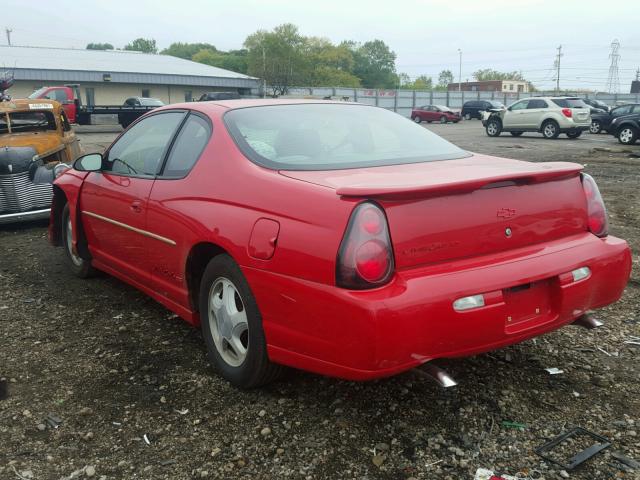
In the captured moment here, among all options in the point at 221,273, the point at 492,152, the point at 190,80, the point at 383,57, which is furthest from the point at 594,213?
the point at 383,57

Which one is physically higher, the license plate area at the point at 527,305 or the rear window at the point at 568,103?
the rear window at the point at 568,103

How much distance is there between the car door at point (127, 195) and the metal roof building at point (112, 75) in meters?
37.9

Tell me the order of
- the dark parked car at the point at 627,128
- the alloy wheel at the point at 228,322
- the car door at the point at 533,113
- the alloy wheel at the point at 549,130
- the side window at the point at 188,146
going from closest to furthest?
the alloy wheel at the point at 228,322
the side window at the point at 188,146
the dark parked car at the point at 627,128
the alloy wheel at the point at 549,130
the car door at the point at 533,113

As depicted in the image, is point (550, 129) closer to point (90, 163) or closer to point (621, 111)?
point (621, 111)

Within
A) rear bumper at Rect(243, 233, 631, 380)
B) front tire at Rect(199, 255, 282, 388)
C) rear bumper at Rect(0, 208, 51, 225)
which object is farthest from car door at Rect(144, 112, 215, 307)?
rear bumper at Rect(0, 208, 51, 225)

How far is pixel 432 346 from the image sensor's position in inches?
94.2

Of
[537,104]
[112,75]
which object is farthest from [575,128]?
[112,75]

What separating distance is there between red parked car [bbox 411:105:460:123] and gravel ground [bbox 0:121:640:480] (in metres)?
36.2

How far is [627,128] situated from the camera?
19000 mm

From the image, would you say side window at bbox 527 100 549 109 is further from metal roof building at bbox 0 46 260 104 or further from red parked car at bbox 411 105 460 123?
metal roof building at bbox 0 46 260 104

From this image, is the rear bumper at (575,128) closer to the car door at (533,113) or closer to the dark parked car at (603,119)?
the dark parked car at (603,119)

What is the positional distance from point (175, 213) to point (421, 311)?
5.27ft

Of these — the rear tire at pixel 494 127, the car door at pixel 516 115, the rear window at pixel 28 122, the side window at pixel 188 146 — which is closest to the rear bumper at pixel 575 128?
the car door at pixel 516 115

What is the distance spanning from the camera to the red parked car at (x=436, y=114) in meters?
38.7
